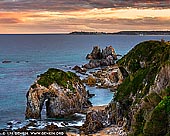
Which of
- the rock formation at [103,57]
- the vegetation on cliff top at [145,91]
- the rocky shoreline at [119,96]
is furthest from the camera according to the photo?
the rock formation at [103,57]

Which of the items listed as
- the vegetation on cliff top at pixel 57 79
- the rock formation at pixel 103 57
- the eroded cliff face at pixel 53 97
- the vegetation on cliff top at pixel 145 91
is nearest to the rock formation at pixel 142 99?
the vegetation on cliff top at pixel 145 91

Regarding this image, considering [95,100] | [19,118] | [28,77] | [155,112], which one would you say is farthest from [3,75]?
[155,112]

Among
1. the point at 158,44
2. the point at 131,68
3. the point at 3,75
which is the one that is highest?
the point at 158,44

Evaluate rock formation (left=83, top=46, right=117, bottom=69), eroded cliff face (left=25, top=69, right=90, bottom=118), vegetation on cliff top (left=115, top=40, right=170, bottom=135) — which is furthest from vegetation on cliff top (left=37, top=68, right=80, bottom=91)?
rock formation (left=83, top=46, right=117, bottom=69)

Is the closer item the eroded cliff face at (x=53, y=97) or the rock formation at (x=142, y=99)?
the rock formation at (x=142, y=99)

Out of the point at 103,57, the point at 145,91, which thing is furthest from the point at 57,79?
the point at 103,57

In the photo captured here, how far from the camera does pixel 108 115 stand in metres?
62.0

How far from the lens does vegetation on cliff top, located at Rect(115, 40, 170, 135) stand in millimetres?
36312

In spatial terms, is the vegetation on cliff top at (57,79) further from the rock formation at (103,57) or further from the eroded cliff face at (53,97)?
the rock formation at (103,57)

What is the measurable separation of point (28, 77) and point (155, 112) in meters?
84.8

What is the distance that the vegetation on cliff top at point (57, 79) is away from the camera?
220 ft

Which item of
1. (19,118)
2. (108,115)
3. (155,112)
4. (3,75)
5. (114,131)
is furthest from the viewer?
(3,75)

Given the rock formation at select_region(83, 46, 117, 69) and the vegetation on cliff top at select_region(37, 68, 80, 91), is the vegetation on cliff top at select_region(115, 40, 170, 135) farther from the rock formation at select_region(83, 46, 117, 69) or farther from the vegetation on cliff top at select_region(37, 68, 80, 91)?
the rock formation at select_region(83, 46, 117, 69)

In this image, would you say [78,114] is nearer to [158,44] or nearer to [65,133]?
[65,133]
